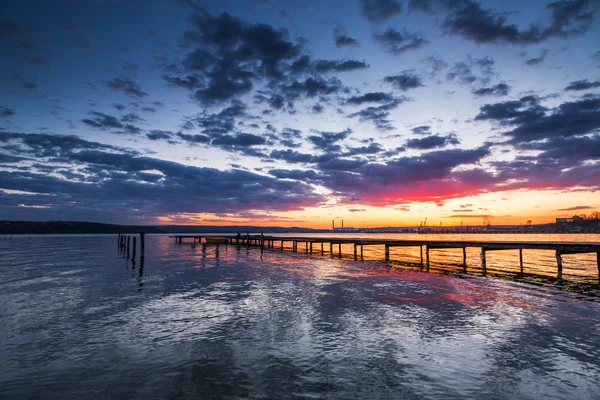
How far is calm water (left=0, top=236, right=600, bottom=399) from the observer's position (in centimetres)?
669

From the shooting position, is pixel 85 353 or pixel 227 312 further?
pixel 227 312

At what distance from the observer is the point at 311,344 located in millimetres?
9367

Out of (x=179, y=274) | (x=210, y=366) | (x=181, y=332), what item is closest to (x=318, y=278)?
(x=179, y=274)

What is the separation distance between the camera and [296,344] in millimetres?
9391

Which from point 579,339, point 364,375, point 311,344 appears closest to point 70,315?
point 311,344

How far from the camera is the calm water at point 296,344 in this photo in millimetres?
6691

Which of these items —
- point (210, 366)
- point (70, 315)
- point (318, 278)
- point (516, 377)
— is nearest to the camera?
point (516, 377)

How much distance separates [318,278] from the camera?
77.6 ft

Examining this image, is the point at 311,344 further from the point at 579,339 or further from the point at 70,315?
the point at 70,315

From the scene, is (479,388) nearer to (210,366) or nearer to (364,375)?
(364,375)

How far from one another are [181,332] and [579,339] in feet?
41.7

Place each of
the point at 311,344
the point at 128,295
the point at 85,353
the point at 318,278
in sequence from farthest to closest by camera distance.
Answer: the point at 318,278 → the point at 128,295 → the point at 311,344 → the point at 85,353

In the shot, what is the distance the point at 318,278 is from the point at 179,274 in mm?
11216

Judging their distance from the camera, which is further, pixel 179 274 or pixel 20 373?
pixel 179 274
